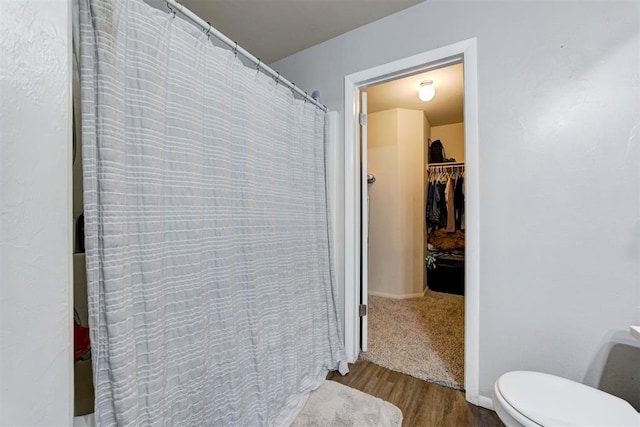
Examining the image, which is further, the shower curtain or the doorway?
the doorway

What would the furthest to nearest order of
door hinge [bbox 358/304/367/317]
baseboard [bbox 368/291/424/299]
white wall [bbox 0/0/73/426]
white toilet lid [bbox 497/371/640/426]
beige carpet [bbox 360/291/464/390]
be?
baseboard [bbox 368/291/424/299] < door hinge [bbox 358/304/367/317] < beige carpet [bbox 360/291/464/390] < white toilet lid [bbox 497/371/640/426] < white wall [bbox 0/0/73/426]

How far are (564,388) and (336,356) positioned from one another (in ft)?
3.88

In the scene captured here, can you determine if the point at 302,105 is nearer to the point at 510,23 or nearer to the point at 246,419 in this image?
the point at 510,23

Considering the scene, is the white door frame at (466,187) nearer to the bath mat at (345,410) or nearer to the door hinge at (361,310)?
the door hinge at (361,310)

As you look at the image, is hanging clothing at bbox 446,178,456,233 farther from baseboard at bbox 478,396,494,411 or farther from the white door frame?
baseboard at bbox 478,396,494,411

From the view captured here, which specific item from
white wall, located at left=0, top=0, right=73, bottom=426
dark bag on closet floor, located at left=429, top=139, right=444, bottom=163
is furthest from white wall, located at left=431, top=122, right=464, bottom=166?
white wall, located at left=0, top=0, right=73, bottom=426

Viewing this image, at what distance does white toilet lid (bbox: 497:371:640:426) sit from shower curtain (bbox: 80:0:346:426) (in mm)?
1029

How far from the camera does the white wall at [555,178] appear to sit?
47.4 inches

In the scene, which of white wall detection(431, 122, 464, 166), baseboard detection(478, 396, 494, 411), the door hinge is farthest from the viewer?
white wall detection(431, 122, 464, 166)

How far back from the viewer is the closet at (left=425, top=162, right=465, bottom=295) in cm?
358

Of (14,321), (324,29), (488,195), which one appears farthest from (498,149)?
(14,321)

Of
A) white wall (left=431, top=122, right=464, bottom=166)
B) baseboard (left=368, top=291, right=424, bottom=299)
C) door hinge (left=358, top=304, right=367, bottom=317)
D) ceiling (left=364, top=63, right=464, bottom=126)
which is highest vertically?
ceiling (left=364, top=63, right=464, bottom=126)

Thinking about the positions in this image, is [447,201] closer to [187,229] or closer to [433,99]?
[433,99]

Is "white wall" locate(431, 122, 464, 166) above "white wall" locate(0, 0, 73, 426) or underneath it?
above
